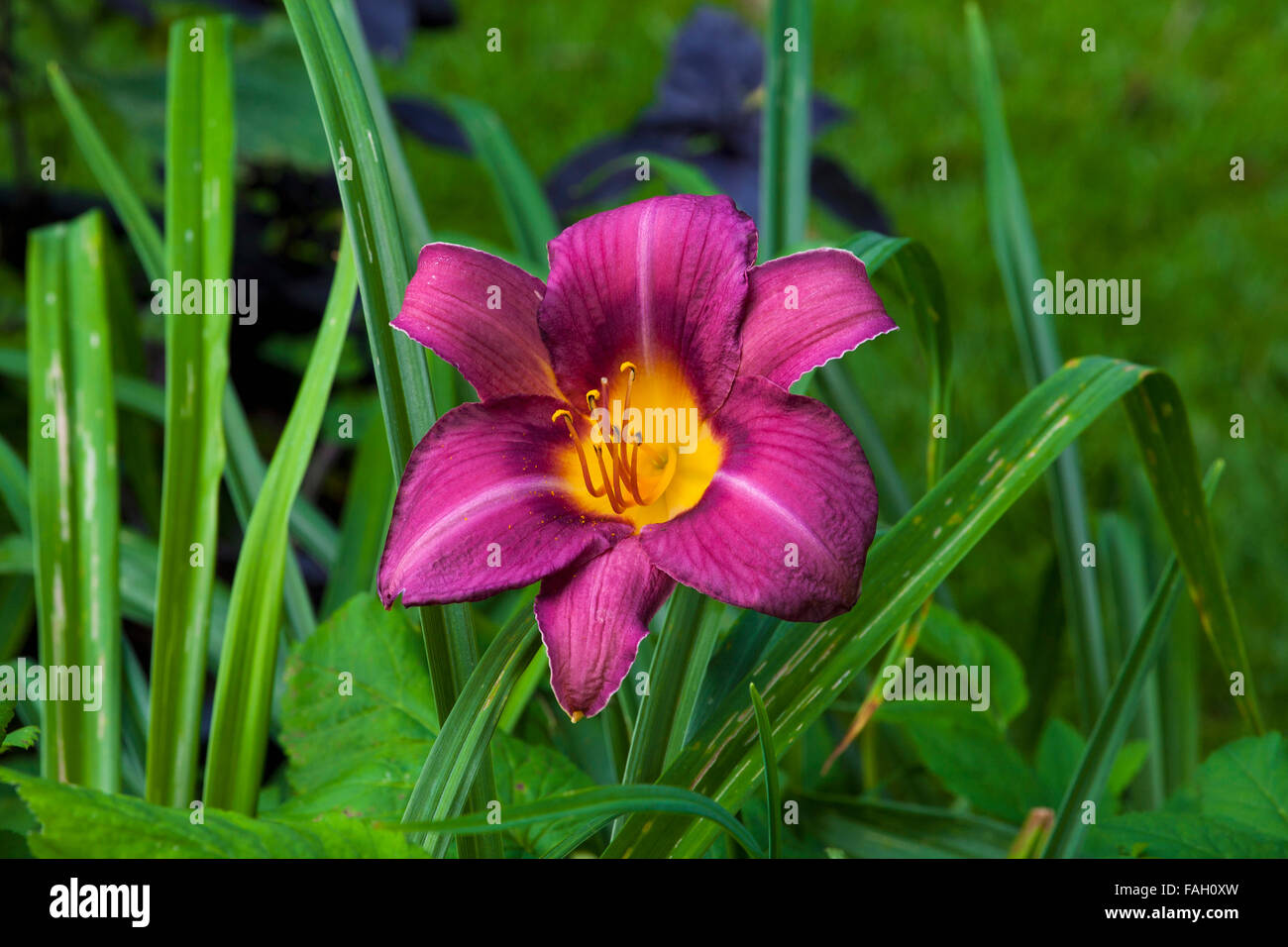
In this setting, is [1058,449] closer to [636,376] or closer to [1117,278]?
[636,376]

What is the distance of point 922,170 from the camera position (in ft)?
7.79

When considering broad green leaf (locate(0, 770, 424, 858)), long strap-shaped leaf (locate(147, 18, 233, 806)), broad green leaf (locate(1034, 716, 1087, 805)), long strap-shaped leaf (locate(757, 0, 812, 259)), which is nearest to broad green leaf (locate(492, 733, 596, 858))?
broad green leaf (locate(0, 770, 424, 858))

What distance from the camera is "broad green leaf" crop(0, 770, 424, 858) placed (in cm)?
51

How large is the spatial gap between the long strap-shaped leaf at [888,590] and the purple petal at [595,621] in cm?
15

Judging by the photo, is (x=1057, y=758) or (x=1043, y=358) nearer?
(x=1057, y=758)

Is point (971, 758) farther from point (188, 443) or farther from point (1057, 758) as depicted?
point (188, 443)

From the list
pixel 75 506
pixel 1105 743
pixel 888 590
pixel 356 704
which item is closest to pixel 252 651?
pixel 356 704

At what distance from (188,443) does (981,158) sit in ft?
6.40

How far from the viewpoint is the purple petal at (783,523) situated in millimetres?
503

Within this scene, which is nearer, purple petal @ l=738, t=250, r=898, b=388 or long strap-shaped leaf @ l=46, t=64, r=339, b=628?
purple petal @ l=738, t=250, r=898, b=388

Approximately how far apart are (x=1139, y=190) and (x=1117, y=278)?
26cm

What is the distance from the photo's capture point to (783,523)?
518 mm

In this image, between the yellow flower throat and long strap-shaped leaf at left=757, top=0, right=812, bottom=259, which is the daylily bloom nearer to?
the yellow flower throat
